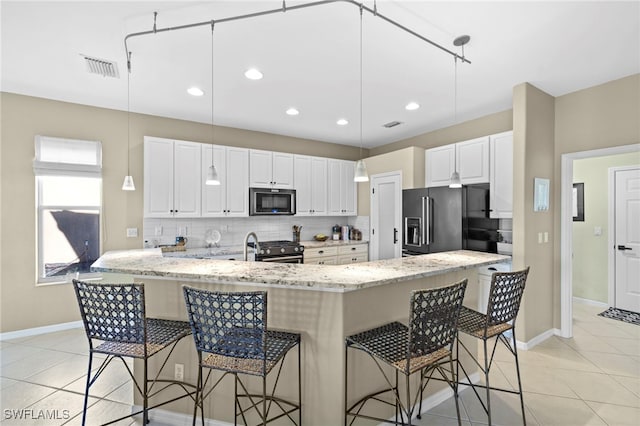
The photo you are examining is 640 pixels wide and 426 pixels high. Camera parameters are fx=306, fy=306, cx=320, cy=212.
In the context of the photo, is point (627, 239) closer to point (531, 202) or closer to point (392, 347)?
point (531, 202)

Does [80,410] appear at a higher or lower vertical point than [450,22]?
lower

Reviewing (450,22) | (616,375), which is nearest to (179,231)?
(450,22)

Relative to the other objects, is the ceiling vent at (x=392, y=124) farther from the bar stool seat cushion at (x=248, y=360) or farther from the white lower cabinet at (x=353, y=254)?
the bar stool seat cushion at (x=248, y=360)

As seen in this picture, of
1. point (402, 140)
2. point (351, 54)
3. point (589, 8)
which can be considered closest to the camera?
point (589, 8)

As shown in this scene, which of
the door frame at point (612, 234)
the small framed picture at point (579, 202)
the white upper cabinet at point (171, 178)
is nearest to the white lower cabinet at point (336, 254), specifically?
the white upper cabinet at point (171, 178)

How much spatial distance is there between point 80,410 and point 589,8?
458 cm

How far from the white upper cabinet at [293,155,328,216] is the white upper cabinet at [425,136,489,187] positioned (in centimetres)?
173

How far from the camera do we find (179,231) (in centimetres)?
432

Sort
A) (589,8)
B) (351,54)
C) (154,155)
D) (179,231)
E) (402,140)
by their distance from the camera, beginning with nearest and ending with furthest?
(589,8) < (351,54) < (154,155) < (179,231) < (402,140)

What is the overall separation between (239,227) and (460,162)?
337 centimetres

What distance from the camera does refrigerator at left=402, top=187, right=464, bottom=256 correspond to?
145 inches

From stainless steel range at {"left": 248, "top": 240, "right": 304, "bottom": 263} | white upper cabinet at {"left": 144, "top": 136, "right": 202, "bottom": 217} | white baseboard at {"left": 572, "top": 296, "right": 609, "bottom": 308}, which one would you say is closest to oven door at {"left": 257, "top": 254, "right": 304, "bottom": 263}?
stainless steel range at {"left": 248, "top": 240, "right": 304, "bottom": 263}

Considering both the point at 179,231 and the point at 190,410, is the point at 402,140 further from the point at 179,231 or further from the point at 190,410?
the point at 190,410

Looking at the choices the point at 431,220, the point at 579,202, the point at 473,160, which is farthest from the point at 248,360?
the point at 579,202
